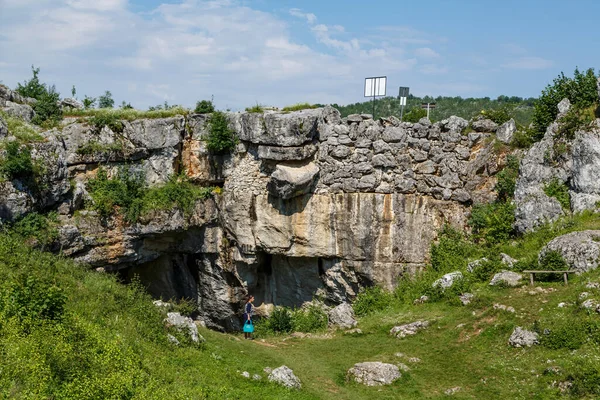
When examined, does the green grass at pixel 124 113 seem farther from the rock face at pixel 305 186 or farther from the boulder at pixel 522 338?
the boulder at pixel 522 338

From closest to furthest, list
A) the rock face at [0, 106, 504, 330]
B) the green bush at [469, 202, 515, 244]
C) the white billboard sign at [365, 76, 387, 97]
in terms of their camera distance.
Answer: the green bush at [469, 202, 515, 244] < the rock face at [0, 106, 504, 330] < the white billboard sign at [365, 76, 387, 97]

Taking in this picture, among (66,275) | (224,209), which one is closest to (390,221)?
(224,209)

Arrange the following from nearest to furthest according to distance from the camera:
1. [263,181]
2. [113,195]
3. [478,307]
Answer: [478,307], [113,195], [263,181]

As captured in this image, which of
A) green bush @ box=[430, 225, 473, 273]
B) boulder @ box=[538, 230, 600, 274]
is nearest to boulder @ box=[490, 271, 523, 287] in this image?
boulder @ box=[538, 230, 600, 274]

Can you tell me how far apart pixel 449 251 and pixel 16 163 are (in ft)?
50.9

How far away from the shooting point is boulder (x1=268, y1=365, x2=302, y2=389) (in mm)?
14469

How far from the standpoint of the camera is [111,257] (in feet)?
73.9

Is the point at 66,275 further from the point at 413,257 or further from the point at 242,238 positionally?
the point at 413,257

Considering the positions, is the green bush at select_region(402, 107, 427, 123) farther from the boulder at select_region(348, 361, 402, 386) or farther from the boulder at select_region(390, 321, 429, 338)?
the boulder at select_region(348, 361, 402, 386)

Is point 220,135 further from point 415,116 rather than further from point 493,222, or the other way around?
point 493,222

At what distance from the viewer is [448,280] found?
2050cm

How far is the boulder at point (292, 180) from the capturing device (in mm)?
23047

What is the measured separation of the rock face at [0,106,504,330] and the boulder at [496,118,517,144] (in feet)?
2.05

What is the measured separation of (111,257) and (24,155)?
4971 mm
